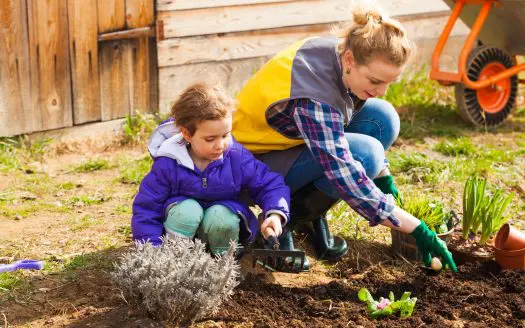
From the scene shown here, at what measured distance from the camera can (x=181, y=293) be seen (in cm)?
301

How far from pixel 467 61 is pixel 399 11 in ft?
3.53

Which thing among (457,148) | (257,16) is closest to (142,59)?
(257,16)

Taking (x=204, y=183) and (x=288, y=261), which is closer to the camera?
(x=204, y=183)

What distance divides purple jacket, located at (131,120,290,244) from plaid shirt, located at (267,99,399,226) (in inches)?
9.8

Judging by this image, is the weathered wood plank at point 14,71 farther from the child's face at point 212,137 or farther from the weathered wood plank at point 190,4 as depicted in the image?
the child's face at point 212,137

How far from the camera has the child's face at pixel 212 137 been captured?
339 centimetres

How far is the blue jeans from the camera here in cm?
377

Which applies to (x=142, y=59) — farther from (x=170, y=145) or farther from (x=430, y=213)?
(x=430, y=213)

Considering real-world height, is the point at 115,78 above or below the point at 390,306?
above

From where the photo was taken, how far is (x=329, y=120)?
3488mm

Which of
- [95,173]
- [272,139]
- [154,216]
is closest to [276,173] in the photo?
[272,139]

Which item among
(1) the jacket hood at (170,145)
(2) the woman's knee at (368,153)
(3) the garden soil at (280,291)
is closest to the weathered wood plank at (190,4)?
(3) the garden soil at (280,291)

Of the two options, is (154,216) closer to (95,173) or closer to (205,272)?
(205,272)

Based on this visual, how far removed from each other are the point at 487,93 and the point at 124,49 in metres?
2.92
